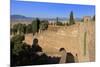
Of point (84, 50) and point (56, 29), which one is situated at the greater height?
point (56, 29)

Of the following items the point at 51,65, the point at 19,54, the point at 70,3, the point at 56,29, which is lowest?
the point at 51,65

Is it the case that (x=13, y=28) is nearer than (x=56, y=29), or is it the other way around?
(x=13, y=28)

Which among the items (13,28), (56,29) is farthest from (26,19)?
(56,29)

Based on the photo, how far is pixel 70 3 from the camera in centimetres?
198

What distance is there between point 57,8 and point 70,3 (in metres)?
0.15

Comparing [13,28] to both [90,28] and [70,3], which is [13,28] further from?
[90,28]

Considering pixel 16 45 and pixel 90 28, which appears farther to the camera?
pixel 90 28

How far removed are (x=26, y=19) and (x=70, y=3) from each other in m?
0.48
